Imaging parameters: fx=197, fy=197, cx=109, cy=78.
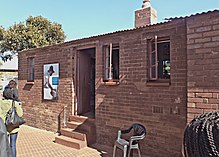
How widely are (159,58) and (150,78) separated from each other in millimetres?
591

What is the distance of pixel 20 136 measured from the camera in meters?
7.56

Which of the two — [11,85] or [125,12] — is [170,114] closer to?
[11,85]

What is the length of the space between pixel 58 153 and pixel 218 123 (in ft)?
17.9

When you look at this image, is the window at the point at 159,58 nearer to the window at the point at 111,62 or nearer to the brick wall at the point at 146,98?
the brick wall at the point at 146,98

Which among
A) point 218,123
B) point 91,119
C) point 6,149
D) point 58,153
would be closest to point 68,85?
point 91,119

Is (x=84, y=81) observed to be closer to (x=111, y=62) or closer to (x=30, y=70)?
(x=111, y=62)

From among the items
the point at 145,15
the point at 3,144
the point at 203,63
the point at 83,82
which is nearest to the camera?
the point at 3,144

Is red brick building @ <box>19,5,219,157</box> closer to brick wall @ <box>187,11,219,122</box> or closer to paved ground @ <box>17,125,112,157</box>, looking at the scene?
brick wall @ <box>187,11,219,122</box>

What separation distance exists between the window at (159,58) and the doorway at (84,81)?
3.12 metres

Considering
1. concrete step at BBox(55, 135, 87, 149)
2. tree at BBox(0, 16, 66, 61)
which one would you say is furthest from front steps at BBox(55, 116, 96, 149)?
tree at BBox(0, 16, 66, 61)

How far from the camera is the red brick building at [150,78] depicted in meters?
4.14

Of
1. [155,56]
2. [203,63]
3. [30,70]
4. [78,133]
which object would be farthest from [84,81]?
[203,63]

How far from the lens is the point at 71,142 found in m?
6.29

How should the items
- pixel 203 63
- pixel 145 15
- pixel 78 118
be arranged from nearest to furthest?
1. pixel 203 63
2. pixel 78 118
3. pixel 145 15
